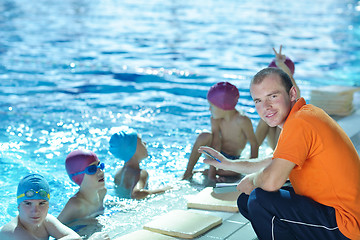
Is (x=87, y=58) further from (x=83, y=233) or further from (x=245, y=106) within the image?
(x=83, y=233)

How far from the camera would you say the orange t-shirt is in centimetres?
265

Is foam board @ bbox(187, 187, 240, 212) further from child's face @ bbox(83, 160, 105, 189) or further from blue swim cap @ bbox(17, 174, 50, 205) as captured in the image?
blue swim cap @ bbox(17, 174, 50, 205)

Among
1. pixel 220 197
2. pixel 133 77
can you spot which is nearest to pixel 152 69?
pixel 133 77

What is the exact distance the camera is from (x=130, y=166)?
4.92 metres

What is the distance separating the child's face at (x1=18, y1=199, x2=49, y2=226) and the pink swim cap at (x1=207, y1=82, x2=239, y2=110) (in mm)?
2236

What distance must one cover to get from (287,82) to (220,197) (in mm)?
1522

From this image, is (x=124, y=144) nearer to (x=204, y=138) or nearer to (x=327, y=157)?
(x=204, y=138)

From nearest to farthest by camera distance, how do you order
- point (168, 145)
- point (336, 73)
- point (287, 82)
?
point (287, 82)
point (168, 145)
point (336, 73)

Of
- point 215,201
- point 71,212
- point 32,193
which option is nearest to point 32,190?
point 32,193

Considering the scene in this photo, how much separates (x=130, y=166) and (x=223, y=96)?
111cm

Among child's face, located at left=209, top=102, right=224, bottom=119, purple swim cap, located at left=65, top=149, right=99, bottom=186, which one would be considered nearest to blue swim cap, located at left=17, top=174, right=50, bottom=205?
purple swim cap, located at left=65, top=149, right=99, bottom=186

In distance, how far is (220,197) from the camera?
13.4 ft

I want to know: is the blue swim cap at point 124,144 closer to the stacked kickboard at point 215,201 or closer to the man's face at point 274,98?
the stacked kickboard at point 215,201

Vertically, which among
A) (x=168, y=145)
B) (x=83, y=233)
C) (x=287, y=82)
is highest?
(x=287, y=82)
